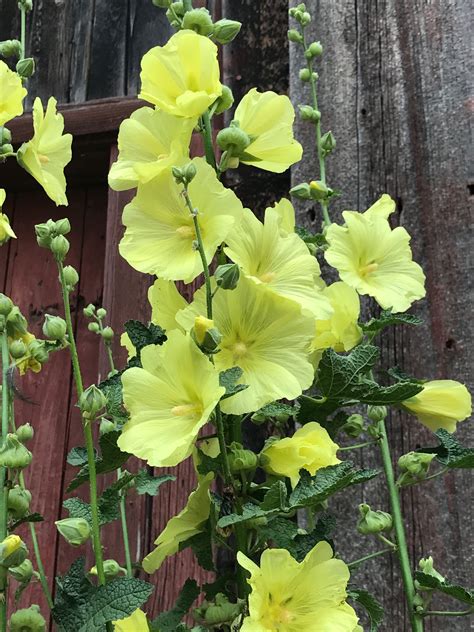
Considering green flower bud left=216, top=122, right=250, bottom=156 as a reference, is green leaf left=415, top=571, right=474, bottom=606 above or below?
below

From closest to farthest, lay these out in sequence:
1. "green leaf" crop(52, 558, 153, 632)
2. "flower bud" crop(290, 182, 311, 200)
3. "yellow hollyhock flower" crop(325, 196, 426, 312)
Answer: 1. "green leaf" crop(52, 558, 153, 632)
2. "yellow hollyhock flower" crop(325, 196, 426, 312)
3. "flower bud" crop(290, 182, 311, 200)

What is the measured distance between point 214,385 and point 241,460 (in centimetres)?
8

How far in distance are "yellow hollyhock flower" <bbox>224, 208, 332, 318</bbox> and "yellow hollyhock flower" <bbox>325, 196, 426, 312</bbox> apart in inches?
4.3

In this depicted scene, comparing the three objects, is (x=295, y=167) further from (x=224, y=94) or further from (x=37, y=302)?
(x=224, y=94)

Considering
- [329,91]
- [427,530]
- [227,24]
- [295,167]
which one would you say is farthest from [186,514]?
[329,91]

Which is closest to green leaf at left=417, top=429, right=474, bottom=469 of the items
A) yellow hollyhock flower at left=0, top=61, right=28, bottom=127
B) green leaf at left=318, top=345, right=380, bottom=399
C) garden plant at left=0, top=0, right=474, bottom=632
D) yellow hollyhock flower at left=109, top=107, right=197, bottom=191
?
garden plant at left=0, top=0, right=474, bottom=632

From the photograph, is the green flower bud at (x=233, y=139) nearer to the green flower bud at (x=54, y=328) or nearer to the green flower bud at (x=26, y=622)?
the green flower bud at (x=54, y=328)

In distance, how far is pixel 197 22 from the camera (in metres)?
0.63

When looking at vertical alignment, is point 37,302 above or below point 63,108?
below

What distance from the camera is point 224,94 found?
2.04 feet

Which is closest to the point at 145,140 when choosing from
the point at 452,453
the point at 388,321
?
the point at 388,321

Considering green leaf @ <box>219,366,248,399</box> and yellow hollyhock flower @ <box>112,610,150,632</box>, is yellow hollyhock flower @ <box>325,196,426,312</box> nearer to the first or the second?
green leaf @ <box>219,366,248,399</box>

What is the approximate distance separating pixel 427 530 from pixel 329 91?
781mm

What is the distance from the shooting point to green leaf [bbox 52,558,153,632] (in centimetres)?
49
